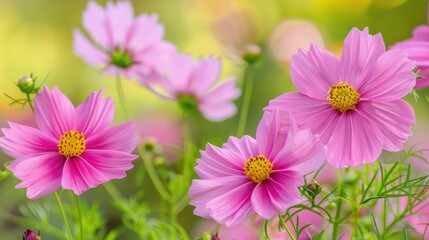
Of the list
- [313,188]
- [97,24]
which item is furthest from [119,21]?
[313,188]

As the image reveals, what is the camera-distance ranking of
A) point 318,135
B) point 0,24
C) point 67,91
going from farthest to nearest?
point 0,24
point 67,91
point 318,135

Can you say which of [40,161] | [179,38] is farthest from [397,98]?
[179,38]

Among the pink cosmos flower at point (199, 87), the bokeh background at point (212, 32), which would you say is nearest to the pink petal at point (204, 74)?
the pink cosmos flower at point (199, 87)

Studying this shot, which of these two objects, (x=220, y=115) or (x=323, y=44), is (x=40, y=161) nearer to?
(x=220, y=115)

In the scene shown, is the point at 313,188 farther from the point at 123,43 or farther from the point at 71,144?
the point at 123,43

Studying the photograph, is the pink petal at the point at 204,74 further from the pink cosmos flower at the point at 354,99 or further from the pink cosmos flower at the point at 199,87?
the pink cosmos flower at the point at 354,99

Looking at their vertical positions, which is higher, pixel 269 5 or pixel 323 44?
pixel 269 5
